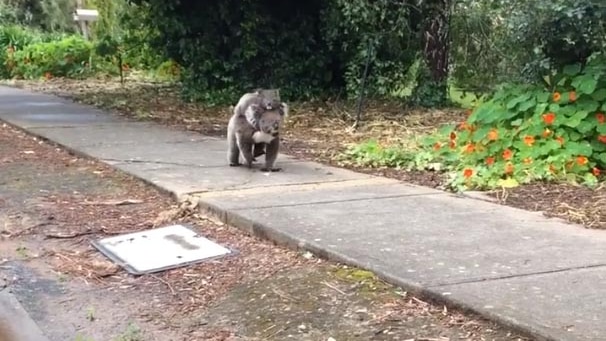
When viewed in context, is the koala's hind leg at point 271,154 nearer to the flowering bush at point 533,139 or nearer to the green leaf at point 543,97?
the flowering bush at point 533,139

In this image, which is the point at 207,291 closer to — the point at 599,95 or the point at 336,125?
the point at 599,95

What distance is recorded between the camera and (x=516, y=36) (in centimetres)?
868

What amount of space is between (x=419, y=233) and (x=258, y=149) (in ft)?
8.81

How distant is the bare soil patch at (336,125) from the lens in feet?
21.0

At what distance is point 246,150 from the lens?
769cm

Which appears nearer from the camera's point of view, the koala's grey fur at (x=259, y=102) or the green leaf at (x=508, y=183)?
the green leaf at (x=508, y=183)

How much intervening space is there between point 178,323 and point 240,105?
3382 mm

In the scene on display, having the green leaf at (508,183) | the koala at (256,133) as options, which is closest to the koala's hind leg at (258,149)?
the koala at (256,133)

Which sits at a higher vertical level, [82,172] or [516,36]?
[516,36]

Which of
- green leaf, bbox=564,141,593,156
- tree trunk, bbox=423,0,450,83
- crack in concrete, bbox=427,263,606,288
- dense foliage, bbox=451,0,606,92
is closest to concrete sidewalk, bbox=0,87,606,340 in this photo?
crack in concrete, bbox=427,263,606,288

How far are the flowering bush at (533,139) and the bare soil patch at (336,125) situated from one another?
229mm

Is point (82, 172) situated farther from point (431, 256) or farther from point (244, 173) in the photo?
point (431, 256)

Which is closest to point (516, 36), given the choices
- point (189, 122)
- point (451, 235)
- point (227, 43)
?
point (451, 235)

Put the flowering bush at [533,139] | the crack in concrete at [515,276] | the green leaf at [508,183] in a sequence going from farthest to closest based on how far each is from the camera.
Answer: the flowering bush at [533,139]
the green leaf at [508,183]
the crack in concrete at [515,276]
